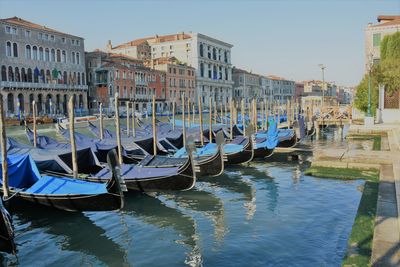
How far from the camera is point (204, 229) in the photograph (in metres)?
5.70

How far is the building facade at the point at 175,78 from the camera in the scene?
4322cm

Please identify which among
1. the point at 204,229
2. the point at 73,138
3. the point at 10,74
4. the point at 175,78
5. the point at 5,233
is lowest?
the point at 204,229

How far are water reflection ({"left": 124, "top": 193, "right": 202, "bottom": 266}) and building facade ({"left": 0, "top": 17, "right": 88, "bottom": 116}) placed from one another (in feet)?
72.8

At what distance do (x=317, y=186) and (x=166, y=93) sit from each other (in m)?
36.2

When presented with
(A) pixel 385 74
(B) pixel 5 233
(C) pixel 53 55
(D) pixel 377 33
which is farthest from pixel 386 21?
(B) pixel 5 233

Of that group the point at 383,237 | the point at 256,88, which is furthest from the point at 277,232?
the point at 256,88

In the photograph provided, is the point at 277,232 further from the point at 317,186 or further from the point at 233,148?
the point at 233,148

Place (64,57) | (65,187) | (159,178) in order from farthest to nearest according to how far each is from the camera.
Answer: (64,57), (159,178), (65,187)

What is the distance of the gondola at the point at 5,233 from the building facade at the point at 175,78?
126 feet

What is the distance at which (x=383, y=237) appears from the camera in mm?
4082

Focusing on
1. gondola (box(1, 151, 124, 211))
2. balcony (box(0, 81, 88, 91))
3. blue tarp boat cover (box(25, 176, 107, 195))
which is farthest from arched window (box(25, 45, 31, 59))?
blue tarp boat cover (box(25, 176, 107, 195))

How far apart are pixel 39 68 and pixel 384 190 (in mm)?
30266

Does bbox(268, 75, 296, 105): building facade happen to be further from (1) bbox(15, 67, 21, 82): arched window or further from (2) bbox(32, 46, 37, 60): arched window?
(1) bbox(15, 67, 21, 82): arched window

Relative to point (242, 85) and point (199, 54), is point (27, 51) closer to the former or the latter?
point (199, 54)
